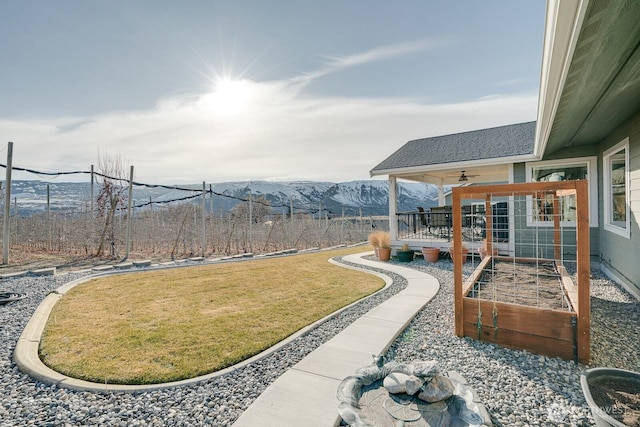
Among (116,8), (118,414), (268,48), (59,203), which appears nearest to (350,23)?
(268,48)

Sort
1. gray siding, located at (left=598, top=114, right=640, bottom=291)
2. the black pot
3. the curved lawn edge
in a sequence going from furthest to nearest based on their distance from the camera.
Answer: gray siding, located at (left=598, top=114, right=640, bottom=291) → the curved lawn edge → the black pot

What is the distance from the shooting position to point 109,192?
33.3 ft

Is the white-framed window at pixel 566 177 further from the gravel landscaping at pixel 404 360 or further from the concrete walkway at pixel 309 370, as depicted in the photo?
the concrete walkway at pixel 309 370

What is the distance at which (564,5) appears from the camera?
173 cm

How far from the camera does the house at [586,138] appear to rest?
209 cm

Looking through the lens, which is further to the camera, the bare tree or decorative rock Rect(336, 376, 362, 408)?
the bare tree

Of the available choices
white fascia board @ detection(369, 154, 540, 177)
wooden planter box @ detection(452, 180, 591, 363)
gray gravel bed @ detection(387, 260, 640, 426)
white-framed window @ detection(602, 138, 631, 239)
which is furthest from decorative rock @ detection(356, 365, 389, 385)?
white fascia board @ detection(369, 154, 540, 177)

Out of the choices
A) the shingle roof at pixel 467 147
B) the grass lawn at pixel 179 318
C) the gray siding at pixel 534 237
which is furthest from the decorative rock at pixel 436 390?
the shingle roof at pixel 467 147

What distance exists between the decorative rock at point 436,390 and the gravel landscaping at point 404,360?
0.31 meters

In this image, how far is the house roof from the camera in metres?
1.88

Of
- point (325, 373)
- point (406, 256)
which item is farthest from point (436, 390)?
point (406, 256)

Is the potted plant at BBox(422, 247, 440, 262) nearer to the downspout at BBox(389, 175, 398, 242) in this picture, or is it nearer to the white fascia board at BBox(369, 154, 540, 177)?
the downspout at BBox(389, 175, 398, 242)

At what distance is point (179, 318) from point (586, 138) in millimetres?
8034

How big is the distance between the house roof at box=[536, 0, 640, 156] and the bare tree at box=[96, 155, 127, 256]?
1132cm
